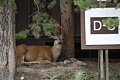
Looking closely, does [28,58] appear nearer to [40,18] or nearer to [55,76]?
[55,76]

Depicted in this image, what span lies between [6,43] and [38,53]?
362cm

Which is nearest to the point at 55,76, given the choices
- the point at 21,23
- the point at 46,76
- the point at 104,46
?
the point at 46,76

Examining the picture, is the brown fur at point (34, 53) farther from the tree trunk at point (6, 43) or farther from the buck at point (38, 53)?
the tree trunk at point (6, 43)

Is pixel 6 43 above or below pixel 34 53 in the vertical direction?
above

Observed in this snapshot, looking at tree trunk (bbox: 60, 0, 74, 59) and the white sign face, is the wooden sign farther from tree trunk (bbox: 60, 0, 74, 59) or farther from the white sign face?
tree trunk (bbox: 60, 0, 74, 59)

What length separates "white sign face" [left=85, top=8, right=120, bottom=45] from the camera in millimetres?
6496

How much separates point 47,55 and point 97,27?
13.7ft

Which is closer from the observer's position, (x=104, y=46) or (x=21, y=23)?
(x=104, y=46)

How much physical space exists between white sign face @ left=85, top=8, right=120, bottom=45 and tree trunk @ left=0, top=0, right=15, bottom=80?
4.73ft

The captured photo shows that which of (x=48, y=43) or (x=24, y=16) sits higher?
(x=24, y=16)

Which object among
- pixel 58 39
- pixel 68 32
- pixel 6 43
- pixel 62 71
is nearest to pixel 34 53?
pixel 58 39

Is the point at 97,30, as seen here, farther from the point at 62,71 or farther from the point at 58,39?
the point at 58,39

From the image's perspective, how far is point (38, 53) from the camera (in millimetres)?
10586

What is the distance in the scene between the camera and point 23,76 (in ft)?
25.7
